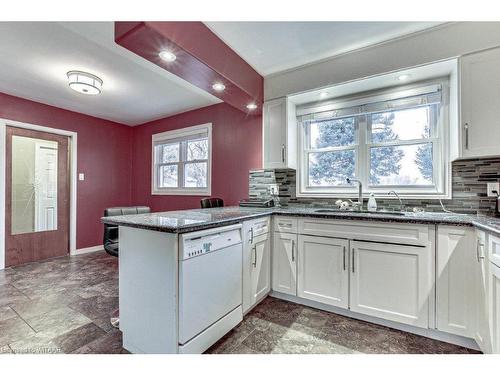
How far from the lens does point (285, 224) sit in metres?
2.25

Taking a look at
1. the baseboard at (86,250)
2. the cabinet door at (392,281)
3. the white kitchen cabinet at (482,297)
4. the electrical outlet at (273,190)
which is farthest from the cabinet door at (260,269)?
the baseboard at (86,250)

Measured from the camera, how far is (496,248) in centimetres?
134

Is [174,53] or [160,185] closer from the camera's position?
[174,53]

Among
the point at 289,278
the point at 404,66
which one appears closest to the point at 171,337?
the point at 289,278

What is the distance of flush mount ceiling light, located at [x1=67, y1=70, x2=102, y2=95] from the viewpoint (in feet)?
8.48

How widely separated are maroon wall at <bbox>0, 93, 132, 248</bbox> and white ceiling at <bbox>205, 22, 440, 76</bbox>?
329 cm

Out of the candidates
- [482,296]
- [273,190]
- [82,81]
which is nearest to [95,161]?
[82,81]

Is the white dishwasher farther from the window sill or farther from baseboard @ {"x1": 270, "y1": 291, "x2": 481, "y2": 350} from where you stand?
the window sill

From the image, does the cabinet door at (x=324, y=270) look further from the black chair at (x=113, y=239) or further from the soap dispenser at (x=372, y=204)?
the black chair at (x=113, y=239)

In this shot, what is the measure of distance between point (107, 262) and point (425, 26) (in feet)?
15.2

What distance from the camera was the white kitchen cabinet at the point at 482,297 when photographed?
1.44 m

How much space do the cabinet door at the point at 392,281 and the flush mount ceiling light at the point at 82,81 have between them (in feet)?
10.5

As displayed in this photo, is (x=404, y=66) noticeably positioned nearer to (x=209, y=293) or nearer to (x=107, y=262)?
(x=209, y=293)

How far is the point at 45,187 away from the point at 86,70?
7.13 ft
